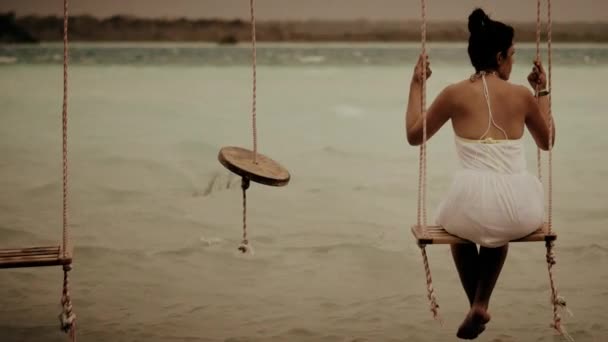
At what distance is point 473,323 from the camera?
3434 mm

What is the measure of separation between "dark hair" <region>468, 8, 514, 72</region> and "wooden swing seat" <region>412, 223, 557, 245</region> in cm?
68

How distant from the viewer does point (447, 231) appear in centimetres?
343

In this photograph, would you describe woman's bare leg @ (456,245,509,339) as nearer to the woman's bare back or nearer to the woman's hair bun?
the woman's bare back

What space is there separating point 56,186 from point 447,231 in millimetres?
8008

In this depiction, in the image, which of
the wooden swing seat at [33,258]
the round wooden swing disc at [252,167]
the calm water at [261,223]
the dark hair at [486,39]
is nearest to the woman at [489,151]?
the dark hair at [486,39]

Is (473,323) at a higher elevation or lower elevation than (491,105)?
lower

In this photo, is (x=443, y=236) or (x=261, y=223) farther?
(x=261, y=223)

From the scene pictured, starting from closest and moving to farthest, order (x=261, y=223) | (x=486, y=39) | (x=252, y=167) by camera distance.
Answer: (x=486, y=39) < (x=252, y=167) < (x=261, y=223)

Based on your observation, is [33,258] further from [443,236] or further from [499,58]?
[499,58]

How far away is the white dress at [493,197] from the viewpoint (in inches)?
131

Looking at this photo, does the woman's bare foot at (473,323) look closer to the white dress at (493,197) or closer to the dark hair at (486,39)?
the white dress at (493,197)

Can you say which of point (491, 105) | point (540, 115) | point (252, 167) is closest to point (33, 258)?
point (252, 167)

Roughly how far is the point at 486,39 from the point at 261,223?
19.8 feet

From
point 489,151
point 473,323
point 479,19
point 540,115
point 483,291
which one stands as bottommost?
point 473,323
